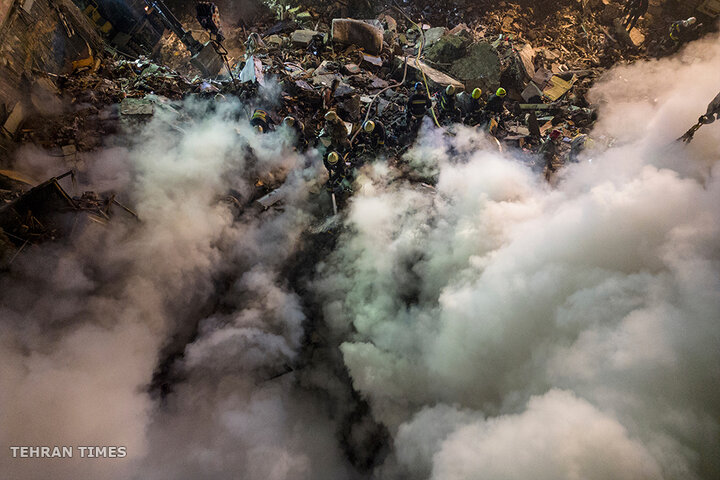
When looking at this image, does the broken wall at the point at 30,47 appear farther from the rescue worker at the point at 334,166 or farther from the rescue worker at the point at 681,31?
the rescue worker at the point at 681,31

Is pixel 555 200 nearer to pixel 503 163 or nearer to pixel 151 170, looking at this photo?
pixel 503 163

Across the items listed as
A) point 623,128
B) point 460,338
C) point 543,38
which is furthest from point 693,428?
point 543,38

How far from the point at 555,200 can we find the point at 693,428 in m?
3.74

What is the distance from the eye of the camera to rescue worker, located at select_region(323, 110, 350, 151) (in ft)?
20.6

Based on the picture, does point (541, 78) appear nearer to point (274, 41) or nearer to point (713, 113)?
point (713, 113)

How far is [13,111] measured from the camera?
543 centimetres

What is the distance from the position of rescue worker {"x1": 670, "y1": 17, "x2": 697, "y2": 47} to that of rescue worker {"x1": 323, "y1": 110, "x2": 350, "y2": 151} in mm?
12036

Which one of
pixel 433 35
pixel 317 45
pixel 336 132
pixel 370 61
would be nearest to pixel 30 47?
pixel 336 132

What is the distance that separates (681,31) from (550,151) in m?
8.16

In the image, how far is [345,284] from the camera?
18.2 feet

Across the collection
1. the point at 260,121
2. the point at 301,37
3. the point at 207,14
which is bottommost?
the point at 260,121

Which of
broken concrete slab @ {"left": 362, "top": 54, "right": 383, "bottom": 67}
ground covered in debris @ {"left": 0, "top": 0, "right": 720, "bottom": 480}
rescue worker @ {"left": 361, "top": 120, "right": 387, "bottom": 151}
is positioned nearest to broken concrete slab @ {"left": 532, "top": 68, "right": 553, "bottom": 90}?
ground covered in debris @ {"left": 0, "top": 0, "right": 720, "bottom": 480}

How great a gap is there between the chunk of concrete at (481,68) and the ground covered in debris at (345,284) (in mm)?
2229

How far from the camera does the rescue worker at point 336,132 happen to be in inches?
247
